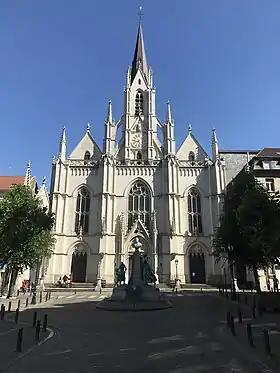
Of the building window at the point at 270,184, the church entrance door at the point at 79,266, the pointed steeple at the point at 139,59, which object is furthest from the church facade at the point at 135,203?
the pointed steeple at the point at 139,59

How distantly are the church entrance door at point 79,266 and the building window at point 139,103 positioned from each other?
88.7 ft

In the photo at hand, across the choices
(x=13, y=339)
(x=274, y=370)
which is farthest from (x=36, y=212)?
(x=274, y=370)

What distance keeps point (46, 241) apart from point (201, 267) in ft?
81.2

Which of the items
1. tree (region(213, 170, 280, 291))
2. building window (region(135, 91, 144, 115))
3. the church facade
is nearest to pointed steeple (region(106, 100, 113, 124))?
the church facade

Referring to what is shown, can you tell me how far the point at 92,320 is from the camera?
539 inches

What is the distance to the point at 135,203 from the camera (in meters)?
47.7

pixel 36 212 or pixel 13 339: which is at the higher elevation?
pixel 36 212

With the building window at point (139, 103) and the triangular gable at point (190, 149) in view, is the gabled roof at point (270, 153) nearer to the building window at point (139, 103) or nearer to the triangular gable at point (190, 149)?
the triangular gable at point (190, 149)

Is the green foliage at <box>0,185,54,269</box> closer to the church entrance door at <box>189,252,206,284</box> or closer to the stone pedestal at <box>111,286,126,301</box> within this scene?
the stone pedestal at <box>111,286,126,301</box>

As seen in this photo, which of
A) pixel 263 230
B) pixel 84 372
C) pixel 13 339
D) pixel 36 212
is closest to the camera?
pixel 84 372

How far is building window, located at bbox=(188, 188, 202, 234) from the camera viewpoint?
1838 inches

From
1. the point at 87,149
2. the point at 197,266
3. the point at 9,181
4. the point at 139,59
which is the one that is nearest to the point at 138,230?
the point at 197,266

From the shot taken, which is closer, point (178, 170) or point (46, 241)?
point (46, 241)

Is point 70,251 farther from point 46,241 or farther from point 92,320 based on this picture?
point 92,320
